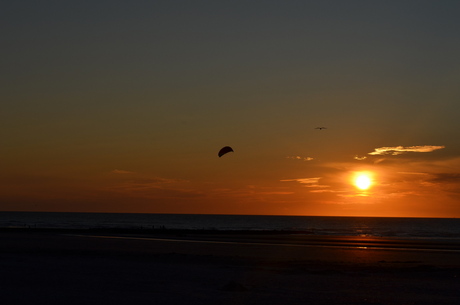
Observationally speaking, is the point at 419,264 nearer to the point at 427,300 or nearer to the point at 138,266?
the point at 427,300

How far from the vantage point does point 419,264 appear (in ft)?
112

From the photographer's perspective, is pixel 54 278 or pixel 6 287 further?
pixel 54 278

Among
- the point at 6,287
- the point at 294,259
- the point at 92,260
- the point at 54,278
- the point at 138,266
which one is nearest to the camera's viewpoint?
the point at 6,287

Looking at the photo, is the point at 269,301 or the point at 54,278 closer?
the point at 269,301

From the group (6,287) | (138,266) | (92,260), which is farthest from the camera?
(92,260)

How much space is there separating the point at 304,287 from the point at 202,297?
4869mm

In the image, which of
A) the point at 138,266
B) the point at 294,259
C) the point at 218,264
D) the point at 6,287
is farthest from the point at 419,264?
the point at 6,287

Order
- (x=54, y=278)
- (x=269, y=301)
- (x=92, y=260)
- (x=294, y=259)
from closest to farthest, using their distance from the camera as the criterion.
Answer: (x=269, y=301) < (x=54, y=278) < (x=92, y=260) < (x=294, y=259)

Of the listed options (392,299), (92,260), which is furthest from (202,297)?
(92,260)

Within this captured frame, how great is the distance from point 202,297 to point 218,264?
1206 cm

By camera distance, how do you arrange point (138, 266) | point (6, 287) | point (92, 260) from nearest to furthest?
point (6, 287) < point (138, 266) < point (92, 260)

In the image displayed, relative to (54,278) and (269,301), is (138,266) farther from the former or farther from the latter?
(269,301)

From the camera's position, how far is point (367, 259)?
37312 millimetres

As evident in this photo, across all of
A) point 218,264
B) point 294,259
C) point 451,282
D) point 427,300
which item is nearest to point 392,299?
point 427,300
